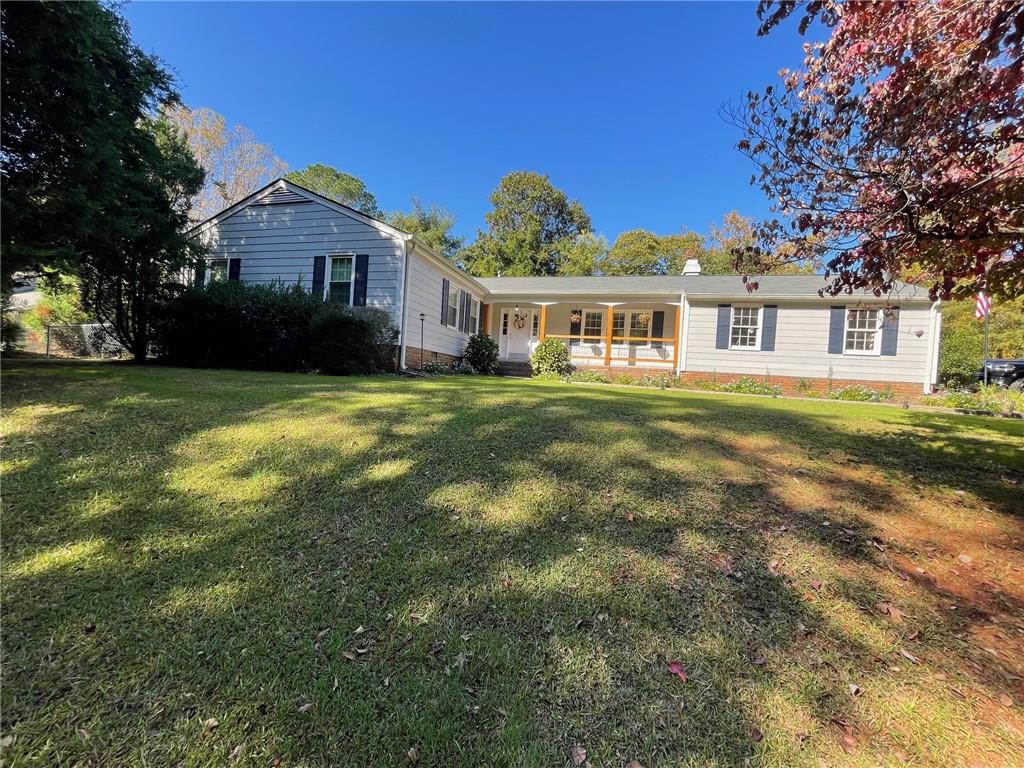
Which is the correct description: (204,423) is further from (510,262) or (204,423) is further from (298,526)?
(510,262)

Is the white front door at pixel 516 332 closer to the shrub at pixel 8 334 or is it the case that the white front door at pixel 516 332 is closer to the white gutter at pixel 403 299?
the white gutter at pixel 403 299

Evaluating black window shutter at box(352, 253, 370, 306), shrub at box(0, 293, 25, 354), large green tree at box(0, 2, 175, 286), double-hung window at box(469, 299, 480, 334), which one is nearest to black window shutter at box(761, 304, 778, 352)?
double-hung window at box(469, 299, 480, 334)

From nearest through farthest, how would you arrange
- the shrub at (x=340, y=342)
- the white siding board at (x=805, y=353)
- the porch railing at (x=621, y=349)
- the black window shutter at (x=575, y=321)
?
the shrub at (x=340, y=342), the white siding board at (x=805, y=353), the porch railing at (x=621, y=349), the black window shutter at (x=575, y=321)

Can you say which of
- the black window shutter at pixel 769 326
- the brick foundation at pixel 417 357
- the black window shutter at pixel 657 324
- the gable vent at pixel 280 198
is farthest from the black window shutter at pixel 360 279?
the black window shutter at pixel 769 326

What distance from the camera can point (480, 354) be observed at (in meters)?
15.8

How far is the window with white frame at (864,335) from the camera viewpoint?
13.9 m

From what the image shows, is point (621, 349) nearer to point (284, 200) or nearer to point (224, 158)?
point (284, 200)

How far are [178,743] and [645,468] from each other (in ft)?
11.0

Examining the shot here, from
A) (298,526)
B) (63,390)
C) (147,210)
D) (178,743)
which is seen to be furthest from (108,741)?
(147,210)

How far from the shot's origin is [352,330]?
34.2 ft

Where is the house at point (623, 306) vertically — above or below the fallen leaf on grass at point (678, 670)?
above

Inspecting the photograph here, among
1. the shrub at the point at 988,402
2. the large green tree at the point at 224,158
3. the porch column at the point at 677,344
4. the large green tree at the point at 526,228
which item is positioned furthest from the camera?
the large green tree at the point at 526,228

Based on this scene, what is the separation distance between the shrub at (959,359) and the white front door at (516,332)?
1460cm

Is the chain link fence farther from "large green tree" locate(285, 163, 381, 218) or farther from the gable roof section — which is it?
"large green tree" locate(285, 163, 381, 218)
